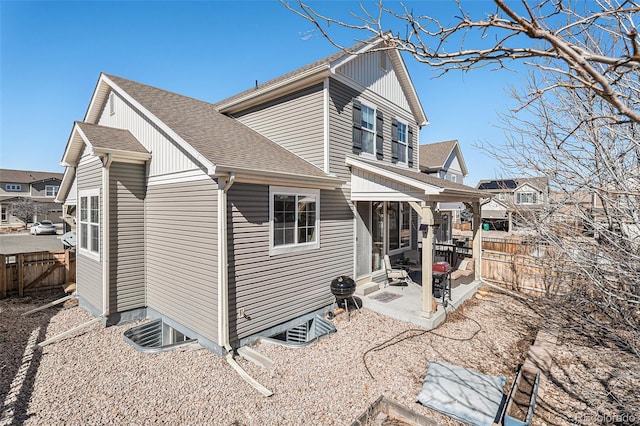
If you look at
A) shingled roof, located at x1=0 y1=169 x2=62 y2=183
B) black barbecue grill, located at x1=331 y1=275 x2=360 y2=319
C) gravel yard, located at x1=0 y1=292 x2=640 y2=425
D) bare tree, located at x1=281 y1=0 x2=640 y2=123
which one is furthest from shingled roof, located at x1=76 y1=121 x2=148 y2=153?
shingled roof, located at x1=0 y1=169 x2=62 y2=183

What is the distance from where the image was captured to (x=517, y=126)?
4605mm

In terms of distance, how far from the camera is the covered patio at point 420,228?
23.2 ft

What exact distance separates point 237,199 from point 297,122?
3.62m

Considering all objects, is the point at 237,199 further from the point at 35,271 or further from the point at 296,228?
the point at 35,271

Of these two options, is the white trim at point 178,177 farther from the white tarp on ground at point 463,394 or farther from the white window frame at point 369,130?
the white tarp on ground at point 463,394

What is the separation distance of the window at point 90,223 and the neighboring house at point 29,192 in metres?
39.1

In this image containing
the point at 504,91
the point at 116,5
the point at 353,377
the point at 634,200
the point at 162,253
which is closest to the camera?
the point at 634,200

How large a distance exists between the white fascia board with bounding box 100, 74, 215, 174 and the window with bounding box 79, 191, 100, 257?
2.44 metres

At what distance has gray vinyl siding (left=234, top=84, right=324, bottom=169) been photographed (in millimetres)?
8070

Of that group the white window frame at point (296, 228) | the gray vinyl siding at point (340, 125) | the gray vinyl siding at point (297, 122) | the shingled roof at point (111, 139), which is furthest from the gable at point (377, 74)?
the shingled roof at point (111, 139)

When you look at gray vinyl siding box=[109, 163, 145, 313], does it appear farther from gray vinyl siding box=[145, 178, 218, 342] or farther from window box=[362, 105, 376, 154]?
window box=[362, 105, 376, 154]

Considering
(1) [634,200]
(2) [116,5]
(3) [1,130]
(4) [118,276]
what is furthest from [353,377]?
(3) [1,130]

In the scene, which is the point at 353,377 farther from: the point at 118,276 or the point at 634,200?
the point at 118,276

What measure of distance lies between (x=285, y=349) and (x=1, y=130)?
10.7 metres
